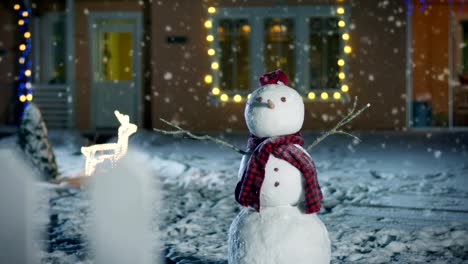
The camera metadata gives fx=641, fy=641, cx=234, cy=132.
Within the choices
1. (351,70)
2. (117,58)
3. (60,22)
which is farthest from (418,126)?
(60,22)

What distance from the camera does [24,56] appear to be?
16.5 metres

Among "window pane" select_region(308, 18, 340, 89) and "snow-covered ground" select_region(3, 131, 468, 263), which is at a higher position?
"window pane" select_region(308, 18, 340, 89)

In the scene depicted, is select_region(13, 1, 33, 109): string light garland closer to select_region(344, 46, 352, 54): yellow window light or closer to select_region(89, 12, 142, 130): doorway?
select_region(89, 12, 142, 130): doorway

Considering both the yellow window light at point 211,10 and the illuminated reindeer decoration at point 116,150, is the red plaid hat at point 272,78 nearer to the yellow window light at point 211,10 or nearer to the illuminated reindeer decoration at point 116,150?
the illuminated reindeer decoration at point 116,150

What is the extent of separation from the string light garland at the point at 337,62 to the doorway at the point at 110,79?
197cm

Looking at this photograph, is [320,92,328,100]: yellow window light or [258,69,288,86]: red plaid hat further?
[320,92,328,100]: yellow window light

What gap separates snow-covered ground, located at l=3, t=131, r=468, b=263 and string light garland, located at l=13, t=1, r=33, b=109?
382 centimetres

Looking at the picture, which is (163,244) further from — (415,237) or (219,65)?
(219,65)

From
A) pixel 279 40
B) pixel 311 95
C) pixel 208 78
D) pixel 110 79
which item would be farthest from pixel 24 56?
pixel 311 95

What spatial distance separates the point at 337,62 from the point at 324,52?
1.24ft

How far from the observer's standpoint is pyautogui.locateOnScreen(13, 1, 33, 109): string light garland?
16.0 metres

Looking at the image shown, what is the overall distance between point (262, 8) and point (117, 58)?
3967mm

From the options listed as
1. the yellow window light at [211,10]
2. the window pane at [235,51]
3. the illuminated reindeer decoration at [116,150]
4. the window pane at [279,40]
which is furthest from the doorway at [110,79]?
the illuminated reindeer decoration at [116,150]


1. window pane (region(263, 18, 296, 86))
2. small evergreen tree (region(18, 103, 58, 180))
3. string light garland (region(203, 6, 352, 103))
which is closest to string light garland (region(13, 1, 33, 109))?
string light garland (region(203, 6, 352, 103))
